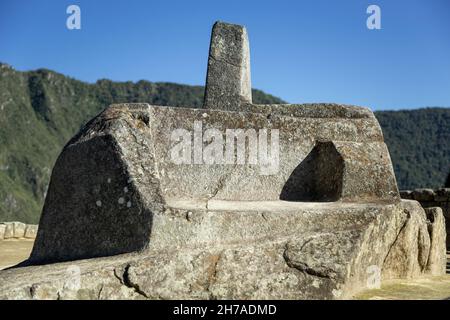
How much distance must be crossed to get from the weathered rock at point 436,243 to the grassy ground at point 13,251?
16.7 feet

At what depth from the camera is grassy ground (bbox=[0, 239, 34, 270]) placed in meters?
8.66

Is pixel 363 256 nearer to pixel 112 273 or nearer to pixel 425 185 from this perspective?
pixel 112 273

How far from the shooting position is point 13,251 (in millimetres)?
10414

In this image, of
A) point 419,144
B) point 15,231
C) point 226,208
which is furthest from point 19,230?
point 419,144

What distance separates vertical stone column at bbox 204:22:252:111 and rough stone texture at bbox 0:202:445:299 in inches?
90.0

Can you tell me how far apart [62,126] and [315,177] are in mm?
66356

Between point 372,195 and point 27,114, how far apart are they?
66651 mm

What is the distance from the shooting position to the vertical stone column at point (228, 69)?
672 centimetres

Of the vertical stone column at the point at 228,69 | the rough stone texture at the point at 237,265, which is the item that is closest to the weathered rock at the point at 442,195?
the vertical stone column at the point at 228,69

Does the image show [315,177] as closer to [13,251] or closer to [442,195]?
[13,251]

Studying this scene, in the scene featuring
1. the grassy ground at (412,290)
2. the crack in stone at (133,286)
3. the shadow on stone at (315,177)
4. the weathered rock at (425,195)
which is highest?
the shadow on stone at (315,177)

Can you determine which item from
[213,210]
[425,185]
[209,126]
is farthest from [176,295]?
[425,185]

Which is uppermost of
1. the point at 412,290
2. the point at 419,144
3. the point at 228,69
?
the point at 419,144

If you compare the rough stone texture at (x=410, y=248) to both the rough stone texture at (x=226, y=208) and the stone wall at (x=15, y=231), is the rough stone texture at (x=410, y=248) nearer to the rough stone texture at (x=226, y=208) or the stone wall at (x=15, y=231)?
the rough stone texture at (x=226, y=208)
